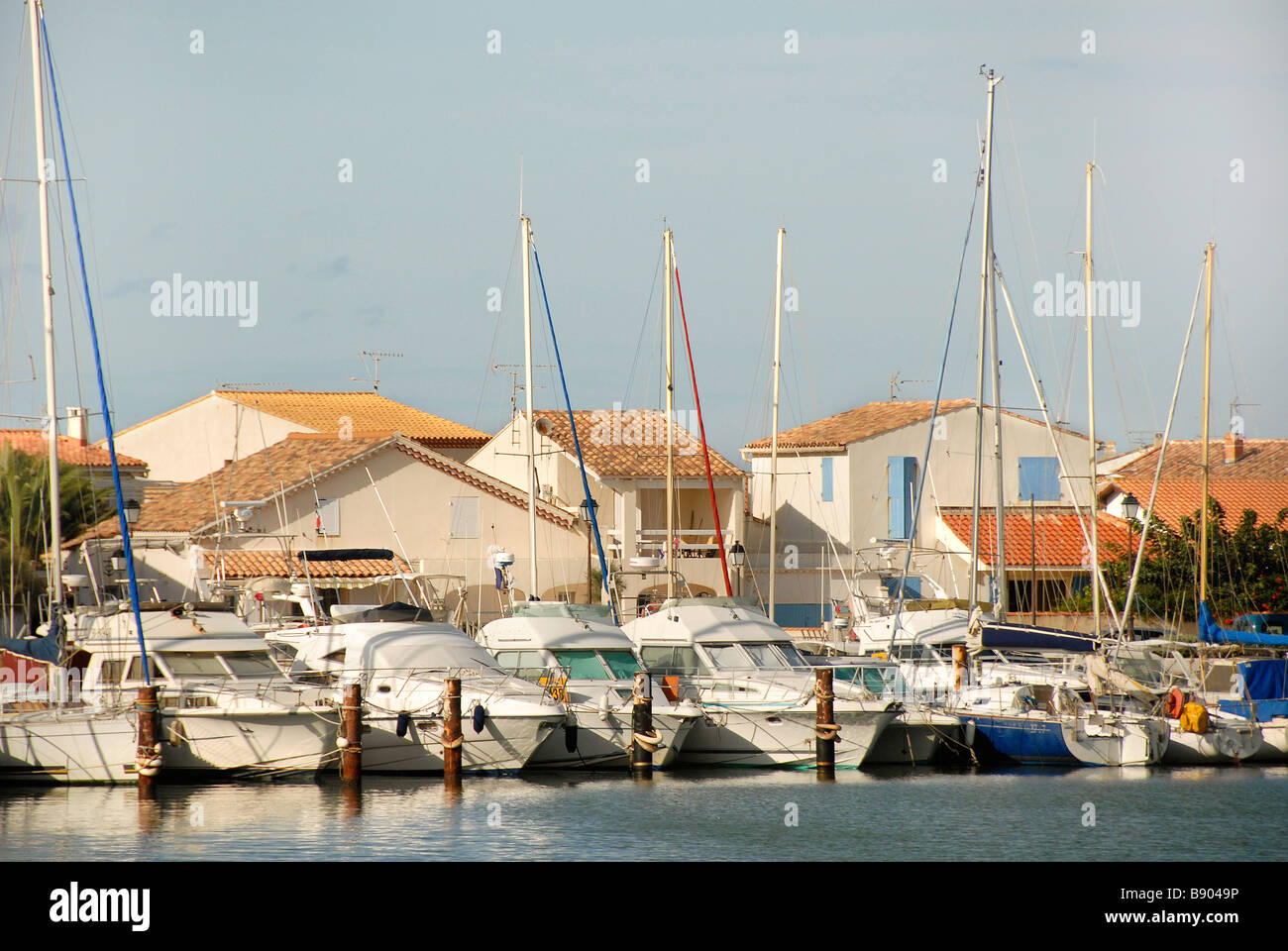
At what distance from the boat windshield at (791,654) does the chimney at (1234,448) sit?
107 ft

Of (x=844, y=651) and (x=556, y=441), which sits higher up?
(x=556, y=441)

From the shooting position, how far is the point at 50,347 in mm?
27531

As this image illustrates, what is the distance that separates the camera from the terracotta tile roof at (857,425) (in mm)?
49000

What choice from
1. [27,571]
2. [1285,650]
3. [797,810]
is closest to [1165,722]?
[1285,650]

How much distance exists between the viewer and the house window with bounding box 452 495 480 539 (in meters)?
42.8

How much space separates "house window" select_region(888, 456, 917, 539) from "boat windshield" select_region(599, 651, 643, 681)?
20.4 meters

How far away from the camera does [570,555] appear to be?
146 ft

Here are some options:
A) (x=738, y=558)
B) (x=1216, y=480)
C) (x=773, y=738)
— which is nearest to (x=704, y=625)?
(x=773, y=738)

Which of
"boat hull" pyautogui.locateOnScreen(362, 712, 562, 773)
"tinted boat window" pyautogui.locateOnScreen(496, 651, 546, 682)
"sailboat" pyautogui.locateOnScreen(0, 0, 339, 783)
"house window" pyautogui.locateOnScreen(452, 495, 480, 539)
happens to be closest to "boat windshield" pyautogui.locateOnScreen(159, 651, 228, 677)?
"sailboat" pyautogui.locateOnScreen(0, 0, 339, 783)

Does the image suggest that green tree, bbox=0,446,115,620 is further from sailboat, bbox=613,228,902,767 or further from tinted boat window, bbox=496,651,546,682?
sailboat, bbox=613,228,902,767

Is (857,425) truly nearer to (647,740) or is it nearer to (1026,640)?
(1026,640)

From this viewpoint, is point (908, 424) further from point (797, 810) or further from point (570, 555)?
point (797, 810)
